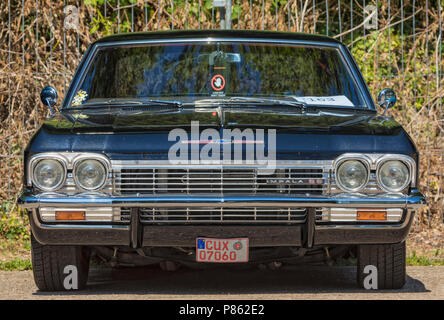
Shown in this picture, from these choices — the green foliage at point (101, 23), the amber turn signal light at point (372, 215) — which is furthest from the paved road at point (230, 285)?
the green foliage at point (101, 23)

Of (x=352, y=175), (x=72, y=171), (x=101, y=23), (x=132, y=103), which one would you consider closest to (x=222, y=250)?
(x=352, y=175)

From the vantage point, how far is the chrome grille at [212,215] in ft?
16.6

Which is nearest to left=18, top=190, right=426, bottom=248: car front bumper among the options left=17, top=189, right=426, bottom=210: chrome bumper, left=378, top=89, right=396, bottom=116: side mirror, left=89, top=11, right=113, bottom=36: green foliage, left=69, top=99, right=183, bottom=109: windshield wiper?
left=17, top=189, right=426, bottom=210: chrome bumper

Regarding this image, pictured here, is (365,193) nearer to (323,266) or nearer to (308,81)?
(308,81)

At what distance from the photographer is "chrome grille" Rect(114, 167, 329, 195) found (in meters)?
5.04

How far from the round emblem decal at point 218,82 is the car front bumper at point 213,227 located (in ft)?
5.00

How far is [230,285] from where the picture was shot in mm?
6152

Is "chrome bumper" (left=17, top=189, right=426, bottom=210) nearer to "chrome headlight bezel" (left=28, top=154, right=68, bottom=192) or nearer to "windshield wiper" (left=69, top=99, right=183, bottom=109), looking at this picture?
"chrome headlight bezel" (left=28, top=154, right=68, bottom=192)

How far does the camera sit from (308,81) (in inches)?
254

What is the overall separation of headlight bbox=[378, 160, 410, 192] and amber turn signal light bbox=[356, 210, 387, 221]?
0.15 metres

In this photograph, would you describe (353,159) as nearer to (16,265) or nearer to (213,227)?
(213,227)

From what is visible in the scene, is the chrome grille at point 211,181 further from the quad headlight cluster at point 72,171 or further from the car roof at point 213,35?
the car roof at point 213,35
